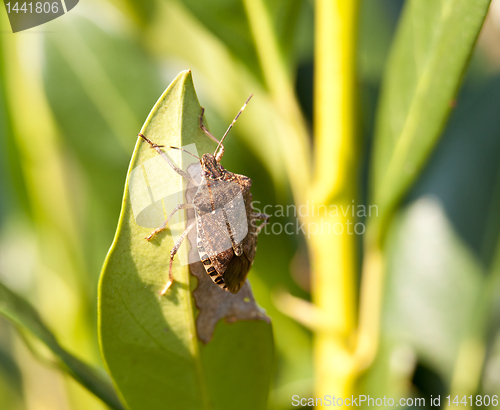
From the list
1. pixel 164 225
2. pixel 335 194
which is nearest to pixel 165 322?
pixel 164 225

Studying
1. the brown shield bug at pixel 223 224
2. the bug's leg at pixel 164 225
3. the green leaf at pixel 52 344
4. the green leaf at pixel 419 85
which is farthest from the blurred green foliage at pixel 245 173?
the bug's leg at pixel 164 225

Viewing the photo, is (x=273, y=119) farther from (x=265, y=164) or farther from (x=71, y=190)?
(x=71, y=190)

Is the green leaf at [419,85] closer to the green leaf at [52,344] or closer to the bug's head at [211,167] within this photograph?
the bug's head at [211,167]

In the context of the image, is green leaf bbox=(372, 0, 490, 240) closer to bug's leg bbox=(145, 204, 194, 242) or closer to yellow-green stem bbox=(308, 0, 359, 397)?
yellow-green stem bbox=(308, 0, 359, 397)

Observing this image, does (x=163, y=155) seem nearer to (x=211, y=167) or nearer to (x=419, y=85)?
(x=211, y=167)

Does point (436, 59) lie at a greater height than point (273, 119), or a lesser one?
greater

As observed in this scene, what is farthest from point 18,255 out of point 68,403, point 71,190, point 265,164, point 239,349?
point 239,349
